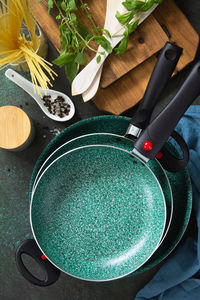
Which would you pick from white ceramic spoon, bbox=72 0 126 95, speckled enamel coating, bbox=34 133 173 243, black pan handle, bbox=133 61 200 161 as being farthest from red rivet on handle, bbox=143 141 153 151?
white ceramic spoon, bbox=72 0 126 95

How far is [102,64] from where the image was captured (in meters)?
0.66

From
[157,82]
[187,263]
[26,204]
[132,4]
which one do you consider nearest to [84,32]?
[132,4]

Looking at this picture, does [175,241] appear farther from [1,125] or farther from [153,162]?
[1,125]

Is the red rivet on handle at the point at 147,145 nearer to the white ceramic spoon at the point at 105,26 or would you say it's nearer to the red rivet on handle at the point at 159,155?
the red rivet on handle at the point at 159,155

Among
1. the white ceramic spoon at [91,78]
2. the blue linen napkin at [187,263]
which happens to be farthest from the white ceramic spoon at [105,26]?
the blue linen napkin at [187,263]

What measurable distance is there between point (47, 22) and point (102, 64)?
0.15 m

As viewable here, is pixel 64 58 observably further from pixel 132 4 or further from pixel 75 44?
pixel 132 4

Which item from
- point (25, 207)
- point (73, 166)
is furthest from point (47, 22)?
point (25, 207)

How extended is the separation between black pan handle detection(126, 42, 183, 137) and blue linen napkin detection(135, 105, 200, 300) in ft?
0.62

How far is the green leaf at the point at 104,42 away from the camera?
24.4 inches

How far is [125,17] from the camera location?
616 millimetres

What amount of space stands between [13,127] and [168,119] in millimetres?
380

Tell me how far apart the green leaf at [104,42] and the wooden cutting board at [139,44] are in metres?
0.04

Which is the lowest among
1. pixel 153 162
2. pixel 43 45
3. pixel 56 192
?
pixel 56 192
